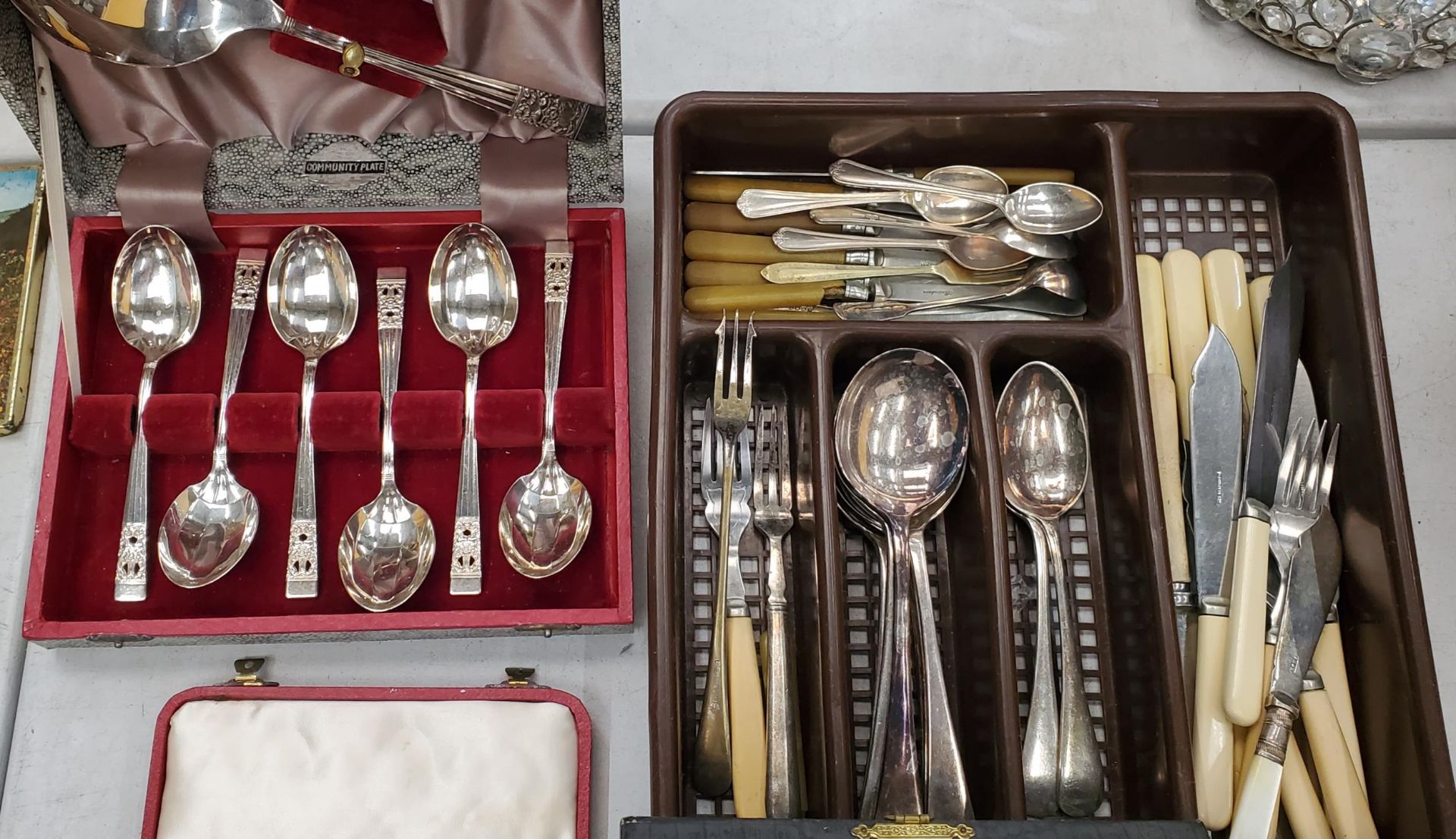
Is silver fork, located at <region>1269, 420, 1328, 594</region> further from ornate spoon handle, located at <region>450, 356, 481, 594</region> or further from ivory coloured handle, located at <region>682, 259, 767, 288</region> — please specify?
ornate spoon handle, located at <region>450, 356, 481, 594</region>

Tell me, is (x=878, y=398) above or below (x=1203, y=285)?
below

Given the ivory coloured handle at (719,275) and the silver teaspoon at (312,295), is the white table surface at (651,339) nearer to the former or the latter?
the ivory coloured handle at (719,275)

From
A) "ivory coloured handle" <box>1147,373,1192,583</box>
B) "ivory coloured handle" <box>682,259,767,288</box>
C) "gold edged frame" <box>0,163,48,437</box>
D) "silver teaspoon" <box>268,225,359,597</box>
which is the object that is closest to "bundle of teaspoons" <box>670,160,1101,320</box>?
"ivory coloured handle" <box>682,259,767,288</box>

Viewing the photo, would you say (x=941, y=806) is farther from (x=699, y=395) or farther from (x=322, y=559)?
(x=322, y=559)

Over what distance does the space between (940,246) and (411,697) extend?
64cm

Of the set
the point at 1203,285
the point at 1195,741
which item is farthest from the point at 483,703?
the point at 1203,285

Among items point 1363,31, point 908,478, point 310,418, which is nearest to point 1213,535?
point 908,478

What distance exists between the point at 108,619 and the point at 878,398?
72 centimetres

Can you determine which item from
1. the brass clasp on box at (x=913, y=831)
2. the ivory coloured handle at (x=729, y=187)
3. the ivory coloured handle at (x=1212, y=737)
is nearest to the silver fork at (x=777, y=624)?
the brass clasp on box at (x=913, y=831)

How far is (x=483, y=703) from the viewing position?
0.90 m

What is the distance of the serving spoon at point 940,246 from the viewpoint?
1.00 m

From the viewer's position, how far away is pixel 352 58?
0.91 metres

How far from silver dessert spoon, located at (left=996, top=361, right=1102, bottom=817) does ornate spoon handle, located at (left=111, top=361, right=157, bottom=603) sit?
0.77 metres

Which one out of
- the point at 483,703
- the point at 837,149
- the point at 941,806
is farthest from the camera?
the point at 837,149
